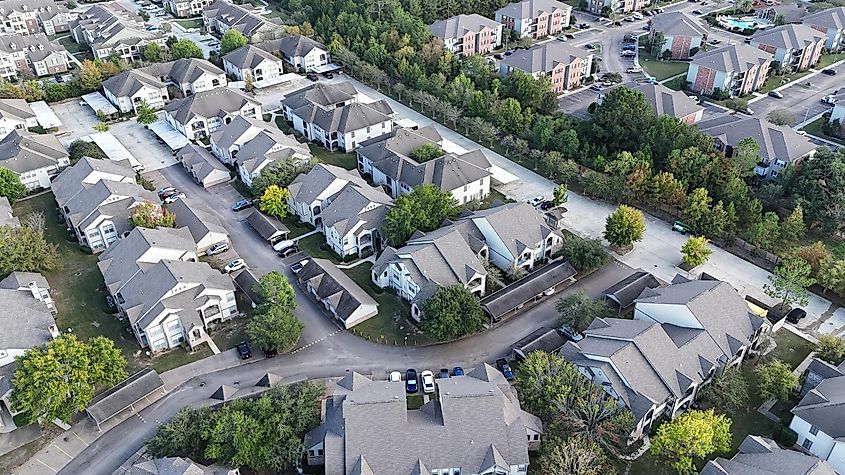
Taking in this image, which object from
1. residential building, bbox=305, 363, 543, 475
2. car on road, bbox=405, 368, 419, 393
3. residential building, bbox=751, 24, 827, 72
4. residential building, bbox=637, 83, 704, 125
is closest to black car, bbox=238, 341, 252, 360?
residential building, bbox=305, 363, 543, 475

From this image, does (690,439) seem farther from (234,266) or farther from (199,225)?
(199,225)

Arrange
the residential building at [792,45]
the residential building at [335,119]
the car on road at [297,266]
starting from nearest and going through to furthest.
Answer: the car on road at [297,266] → the residential building at [335,119] → the residential building at [792,45]

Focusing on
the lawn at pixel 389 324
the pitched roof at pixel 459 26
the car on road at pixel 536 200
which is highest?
the pitched roof at pixel 459 26

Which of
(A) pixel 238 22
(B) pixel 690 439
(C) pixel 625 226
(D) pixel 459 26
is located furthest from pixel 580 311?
(A) pixel 238 22

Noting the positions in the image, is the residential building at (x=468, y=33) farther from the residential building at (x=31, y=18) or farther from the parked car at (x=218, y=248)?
the residential building at (x=31, y=18)

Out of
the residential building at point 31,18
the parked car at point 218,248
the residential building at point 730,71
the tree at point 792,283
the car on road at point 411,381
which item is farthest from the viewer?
the residential building at point 31,18

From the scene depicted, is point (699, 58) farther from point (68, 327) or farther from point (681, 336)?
point (68, 327)

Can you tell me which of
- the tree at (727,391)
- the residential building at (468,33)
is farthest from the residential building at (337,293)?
the residential building at (468,33)
